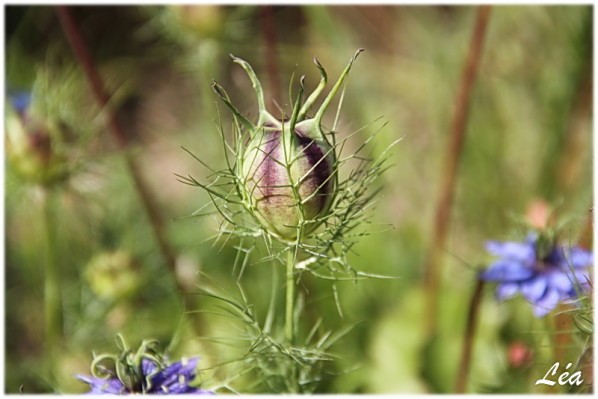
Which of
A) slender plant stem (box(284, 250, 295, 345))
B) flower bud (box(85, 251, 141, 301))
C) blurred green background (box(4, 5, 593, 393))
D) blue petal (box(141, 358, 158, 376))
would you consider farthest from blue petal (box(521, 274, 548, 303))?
flower bud (box(85, 251, 141, 301))

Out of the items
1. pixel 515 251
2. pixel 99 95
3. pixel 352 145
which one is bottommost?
pixel 515 251

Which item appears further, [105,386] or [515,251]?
[515,251]

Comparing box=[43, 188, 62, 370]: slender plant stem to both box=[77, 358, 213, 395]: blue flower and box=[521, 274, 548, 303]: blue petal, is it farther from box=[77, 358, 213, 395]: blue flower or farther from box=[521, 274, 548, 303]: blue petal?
box=[521, 274, 548, 303]: blue petal

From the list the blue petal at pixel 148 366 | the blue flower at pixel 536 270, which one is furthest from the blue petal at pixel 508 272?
the blue petal at pixel 148 366

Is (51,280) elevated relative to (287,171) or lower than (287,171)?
lower

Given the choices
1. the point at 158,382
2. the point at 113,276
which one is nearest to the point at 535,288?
the point at 158,382

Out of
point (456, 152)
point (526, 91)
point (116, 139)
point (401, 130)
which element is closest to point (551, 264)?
point (456, 152)

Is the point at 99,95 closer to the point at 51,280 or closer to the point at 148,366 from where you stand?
the point at 51,280

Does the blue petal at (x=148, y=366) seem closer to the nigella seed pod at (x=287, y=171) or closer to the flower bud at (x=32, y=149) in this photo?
the nigella seed pod at (x=287, y=171)
